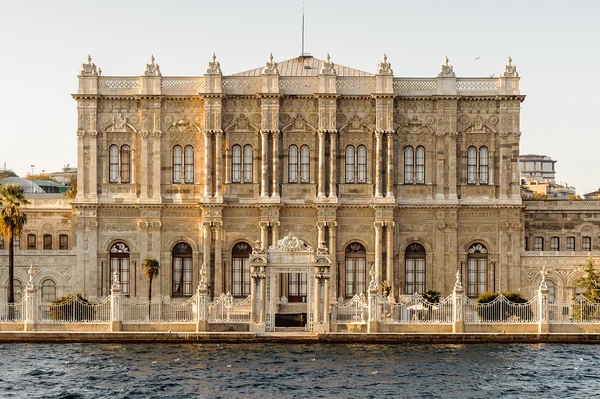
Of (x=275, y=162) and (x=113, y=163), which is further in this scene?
(x=113, y=163)

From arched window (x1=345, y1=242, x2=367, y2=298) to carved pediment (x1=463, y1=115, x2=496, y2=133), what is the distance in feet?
Answer: 25.5

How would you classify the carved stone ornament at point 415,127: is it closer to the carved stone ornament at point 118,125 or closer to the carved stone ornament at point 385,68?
the carved stone ornament at point 385,68

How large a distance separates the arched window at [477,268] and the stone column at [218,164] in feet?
41.0

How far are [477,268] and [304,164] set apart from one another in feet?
32.3

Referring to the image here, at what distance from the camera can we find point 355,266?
Result: 190 feet

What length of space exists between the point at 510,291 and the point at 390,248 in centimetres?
613

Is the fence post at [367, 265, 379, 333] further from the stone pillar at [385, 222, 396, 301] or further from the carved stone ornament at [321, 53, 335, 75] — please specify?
the carved stone ornament at [321, 53, 335, 75]

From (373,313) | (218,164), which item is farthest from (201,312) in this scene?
(218,164)

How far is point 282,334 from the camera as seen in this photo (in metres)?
45.3

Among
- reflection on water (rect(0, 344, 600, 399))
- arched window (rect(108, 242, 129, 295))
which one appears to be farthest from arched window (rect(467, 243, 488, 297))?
arched window (rect(108, 242, 129, 295))

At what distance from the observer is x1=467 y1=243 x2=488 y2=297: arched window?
190 ft

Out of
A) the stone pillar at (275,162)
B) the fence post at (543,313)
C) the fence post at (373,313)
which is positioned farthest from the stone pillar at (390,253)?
the fence post at (543,313)

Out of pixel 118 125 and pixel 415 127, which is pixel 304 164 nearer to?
pixel 415 127

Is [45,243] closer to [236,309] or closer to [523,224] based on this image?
[236,309]
